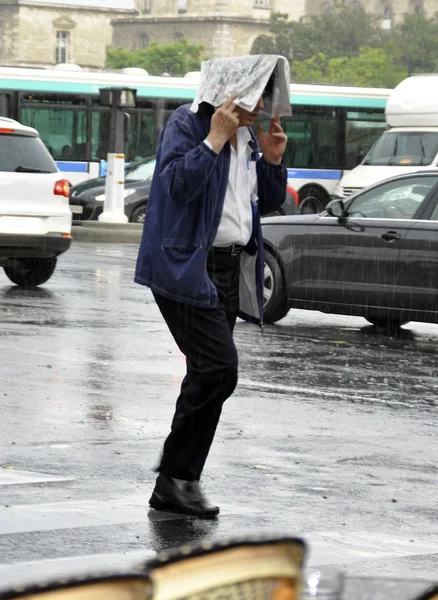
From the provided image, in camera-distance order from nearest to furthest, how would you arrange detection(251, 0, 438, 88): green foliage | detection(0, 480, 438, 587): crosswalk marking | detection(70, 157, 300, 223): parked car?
1. detection(0, 480, 438, 587): crosswalk marking
2. detection(70, 157, 300, 223): parked car
3. detection(251, 0, 438, 88): green foliage

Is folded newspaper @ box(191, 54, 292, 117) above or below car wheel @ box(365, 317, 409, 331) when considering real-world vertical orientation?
above

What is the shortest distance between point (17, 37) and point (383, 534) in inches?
5021

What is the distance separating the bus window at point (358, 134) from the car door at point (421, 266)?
23.2 m

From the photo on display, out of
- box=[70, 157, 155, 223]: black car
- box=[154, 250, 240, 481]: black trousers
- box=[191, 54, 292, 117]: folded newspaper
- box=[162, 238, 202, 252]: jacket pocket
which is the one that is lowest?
box=[70, 157, 155, 223]: black car

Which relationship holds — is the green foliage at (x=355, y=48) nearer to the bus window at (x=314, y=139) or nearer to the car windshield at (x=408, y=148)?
the bus window at (x=314, y=139)

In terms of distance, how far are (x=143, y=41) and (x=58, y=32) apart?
28.4 metres

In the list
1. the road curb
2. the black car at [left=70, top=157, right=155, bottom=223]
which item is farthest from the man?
the black car at [left=70, top=157, right=155, bottom=223]

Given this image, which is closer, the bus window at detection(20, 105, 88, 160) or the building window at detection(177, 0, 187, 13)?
the bus window at detection(20, 105, 88, 160)

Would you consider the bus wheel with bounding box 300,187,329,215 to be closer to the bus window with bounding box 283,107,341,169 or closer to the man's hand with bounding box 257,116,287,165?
the bus window with bounding box 283,107,341,169

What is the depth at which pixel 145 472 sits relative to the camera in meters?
6.52

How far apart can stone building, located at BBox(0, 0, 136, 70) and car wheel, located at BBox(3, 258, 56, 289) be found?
366 feet

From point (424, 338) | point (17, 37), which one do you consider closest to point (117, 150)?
point (424, 338)

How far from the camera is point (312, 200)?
34812 mm

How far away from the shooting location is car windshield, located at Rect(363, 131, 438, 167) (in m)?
28.9
